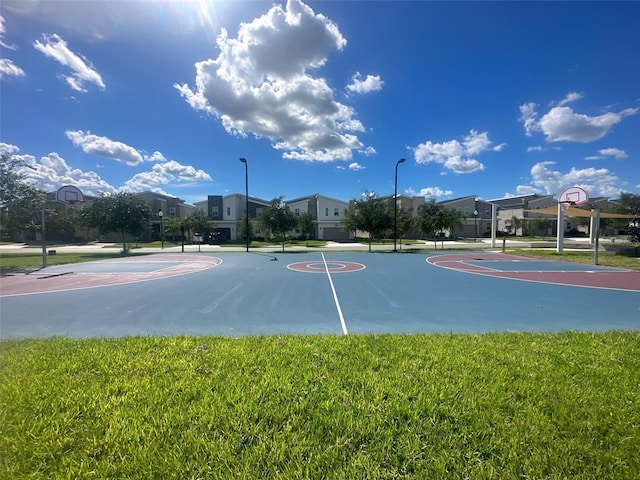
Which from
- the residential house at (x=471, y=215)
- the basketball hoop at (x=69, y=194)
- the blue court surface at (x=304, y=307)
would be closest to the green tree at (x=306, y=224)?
the basketball hoop at (x=69, y=194)

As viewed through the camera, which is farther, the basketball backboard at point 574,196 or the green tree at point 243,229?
the green tree at point 243,229

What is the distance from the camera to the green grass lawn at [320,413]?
2271 millimetres

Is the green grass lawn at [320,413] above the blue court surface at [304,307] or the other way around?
above

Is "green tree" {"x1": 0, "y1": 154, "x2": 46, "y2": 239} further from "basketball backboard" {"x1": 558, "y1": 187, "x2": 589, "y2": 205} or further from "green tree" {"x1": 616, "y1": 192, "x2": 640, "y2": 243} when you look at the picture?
"green tree" {"x1": 616, "y1": 192, "x2": 640, "y2": 243}

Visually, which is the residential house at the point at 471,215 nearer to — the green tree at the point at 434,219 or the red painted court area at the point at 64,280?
the green tree at the point at 434,219

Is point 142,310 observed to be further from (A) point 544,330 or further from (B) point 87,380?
(A) point 544,330

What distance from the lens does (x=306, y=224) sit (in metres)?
43.9

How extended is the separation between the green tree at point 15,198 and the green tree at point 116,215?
335 inches

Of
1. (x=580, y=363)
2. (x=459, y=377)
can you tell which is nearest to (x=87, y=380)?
(x=459, y=377)

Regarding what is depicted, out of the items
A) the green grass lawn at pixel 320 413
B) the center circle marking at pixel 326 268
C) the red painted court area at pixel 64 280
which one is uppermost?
the green grass lawn at pixel 320 413

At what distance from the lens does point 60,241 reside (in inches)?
1821

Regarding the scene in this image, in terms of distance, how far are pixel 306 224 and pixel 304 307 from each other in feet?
118

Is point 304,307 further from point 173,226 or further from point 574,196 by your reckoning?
point 173,226

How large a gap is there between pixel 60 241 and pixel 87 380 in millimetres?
59241
